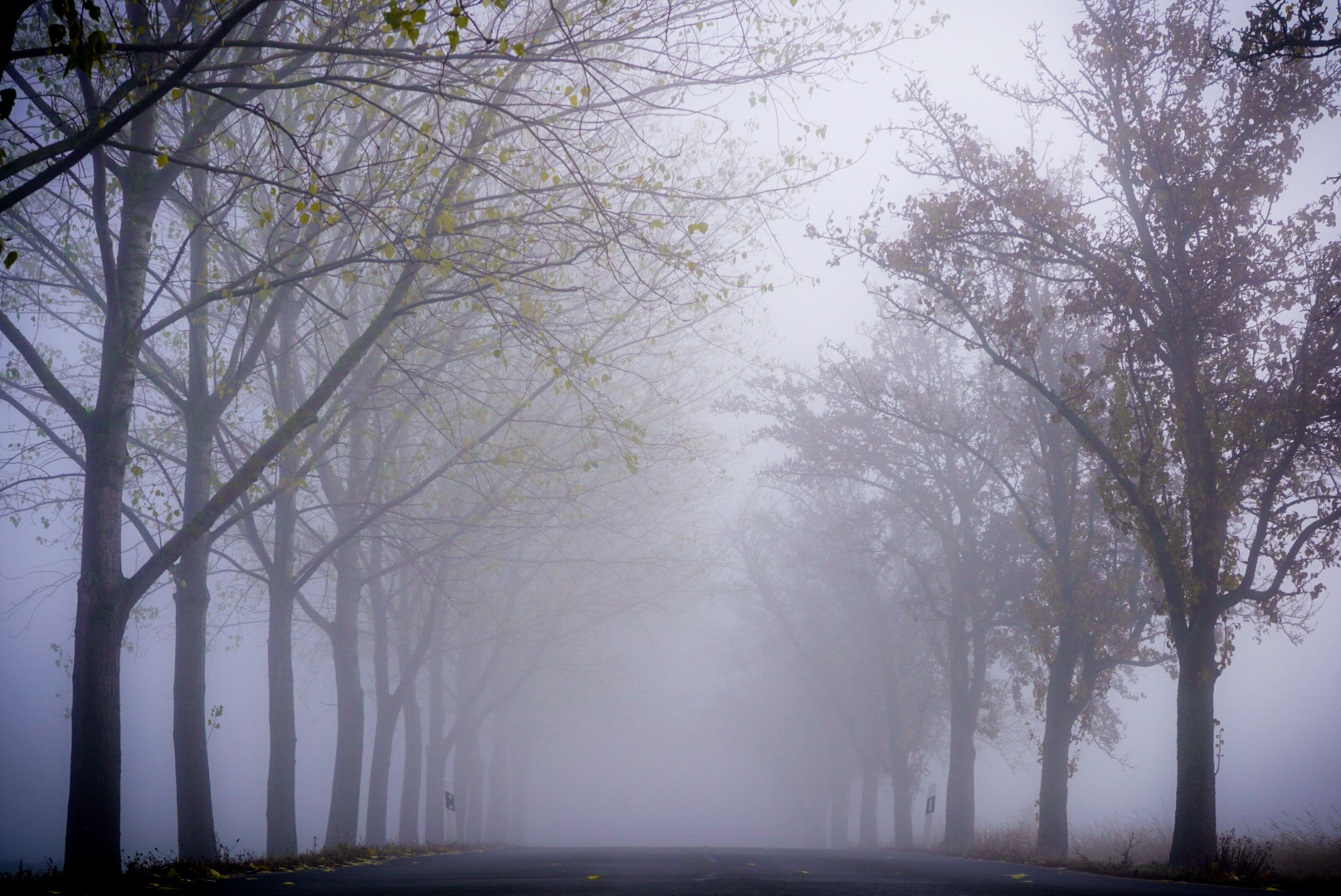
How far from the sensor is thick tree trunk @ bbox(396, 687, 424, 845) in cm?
1884

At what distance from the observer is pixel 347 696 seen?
581 inches

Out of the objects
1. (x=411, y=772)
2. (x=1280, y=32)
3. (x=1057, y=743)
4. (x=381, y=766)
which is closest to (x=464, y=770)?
(x=411, y=772)

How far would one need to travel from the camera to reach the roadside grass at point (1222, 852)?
8242 millimetres

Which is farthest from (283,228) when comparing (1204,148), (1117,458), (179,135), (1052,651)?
(1052,651)

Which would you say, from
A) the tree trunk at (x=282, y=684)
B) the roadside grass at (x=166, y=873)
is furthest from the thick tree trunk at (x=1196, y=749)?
the tree trunk at (x=282, y=684)

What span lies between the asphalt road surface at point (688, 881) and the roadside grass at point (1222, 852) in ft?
2.39

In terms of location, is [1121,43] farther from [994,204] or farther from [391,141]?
[391,141]

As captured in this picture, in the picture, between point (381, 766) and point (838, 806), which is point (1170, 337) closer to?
point (381, 766)

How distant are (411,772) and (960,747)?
37.9ft

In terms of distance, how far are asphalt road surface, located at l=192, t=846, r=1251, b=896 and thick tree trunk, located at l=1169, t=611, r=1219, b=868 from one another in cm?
114

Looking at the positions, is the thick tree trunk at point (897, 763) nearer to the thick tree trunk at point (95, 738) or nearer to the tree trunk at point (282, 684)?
the tree trunk at point (282, 684)

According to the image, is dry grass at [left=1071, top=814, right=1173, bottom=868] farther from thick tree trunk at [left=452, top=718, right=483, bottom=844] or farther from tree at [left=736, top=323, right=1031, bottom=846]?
thick tree trunk at [left=452, top=718, right=483, bottom=844]

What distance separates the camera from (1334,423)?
9500 mm

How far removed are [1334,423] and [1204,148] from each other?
347 centimetres
